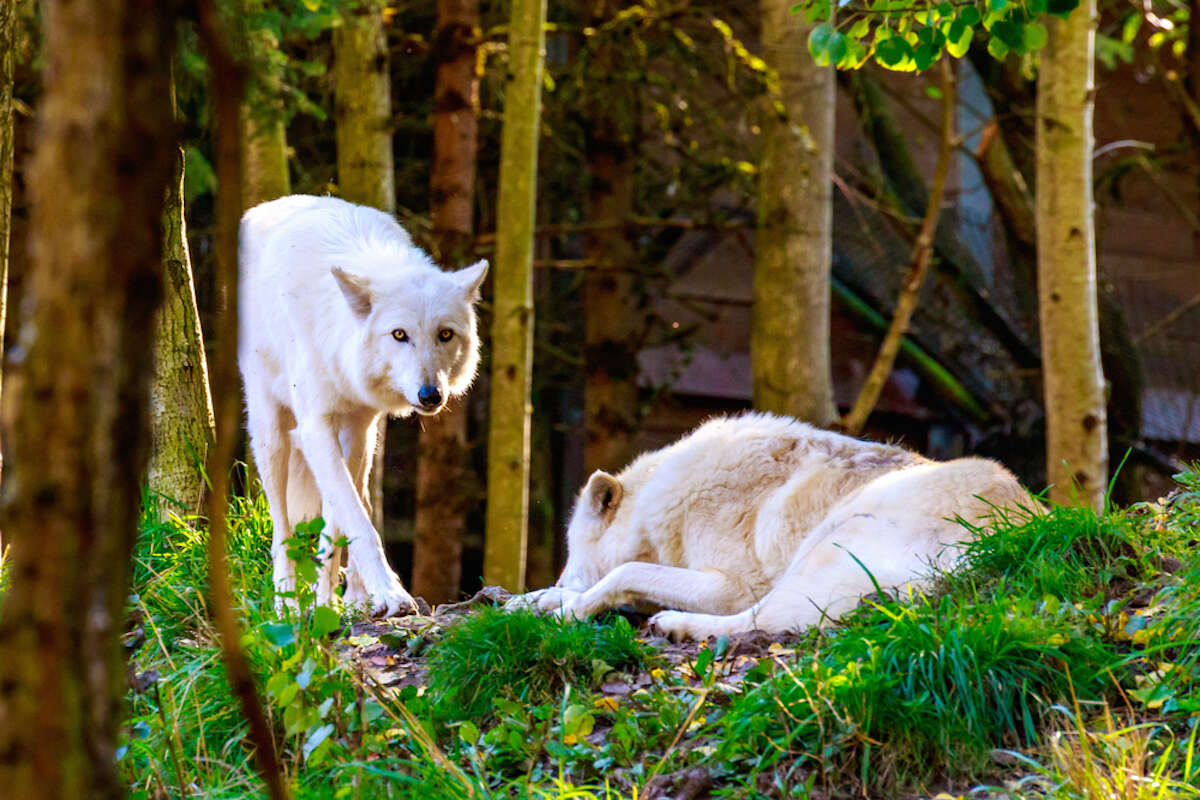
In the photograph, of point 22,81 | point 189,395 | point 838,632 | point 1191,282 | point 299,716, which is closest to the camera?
point 299,716

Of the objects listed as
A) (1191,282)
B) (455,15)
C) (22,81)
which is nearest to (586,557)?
(455,15)

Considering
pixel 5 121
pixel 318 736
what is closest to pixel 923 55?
pixel 318 736

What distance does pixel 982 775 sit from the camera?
122 inches

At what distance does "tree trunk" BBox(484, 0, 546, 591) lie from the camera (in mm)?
7957

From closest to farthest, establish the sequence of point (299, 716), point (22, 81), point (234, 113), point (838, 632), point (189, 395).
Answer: point (234, 113) < point (299, 716) < point (838, 632) < point (189, 395) < point (22, 81)

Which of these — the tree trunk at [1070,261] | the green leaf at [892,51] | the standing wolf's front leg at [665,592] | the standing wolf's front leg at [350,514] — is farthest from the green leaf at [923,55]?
the tree trunk at [1070,261]

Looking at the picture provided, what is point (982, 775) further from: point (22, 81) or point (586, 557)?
point (22, 81)

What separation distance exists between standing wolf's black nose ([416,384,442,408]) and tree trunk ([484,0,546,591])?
2.77 m

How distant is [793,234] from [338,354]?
438 centimetres

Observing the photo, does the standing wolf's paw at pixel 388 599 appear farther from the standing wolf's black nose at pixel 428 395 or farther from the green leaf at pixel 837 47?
the green leaf at pixel 837 47

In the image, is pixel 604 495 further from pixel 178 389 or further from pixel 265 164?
pixel 265 164

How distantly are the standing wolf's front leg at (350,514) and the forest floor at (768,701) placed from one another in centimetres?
90

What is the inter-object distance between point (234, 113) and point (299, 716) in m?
1.93

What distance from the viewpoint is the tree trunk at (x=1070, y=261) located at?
761 centimetres
